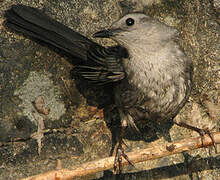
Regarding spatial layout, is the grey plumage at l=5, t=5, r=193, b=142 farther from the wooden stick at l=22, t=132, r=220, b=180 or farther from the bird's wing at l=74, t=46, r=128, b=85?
the wooden stick at l=22, t=132, r=220, b=180

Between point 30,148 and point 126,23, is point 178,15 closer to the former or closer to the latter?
point 126,23

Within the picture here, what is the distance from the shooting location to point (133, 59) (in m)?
3.21

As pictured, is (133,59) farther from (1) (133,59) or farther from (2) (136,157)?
(2) (136,157)

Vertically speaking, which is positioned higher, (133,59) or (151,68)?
(133,59)

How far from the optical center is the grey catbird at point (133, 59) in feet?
10.4

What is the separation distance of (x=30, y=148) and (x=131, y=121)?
35.4 inches

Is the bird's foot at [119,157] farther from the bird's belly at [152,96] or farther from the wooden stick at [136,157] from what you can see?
the bird's belly at [152,96]

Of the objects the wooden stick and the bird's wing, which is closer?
the wooden stick

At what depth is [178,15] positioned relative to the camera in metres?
3.73

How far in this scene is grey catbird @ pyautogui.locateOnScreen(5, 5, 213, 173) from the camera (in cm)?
318

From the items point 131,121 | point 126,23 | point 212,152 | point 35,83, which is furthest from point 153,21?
point 212,152

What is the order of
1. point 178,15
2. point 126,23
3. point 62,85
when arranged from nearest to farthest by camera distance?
point 126,23 < point 62,85 < point 178,15

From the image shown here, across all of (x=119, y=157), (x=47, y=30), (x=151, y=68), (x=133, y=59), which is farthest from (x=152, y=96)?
(x=47, y=30)

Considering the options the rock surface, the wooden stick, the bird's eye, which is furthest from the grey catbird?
the wooden stick
